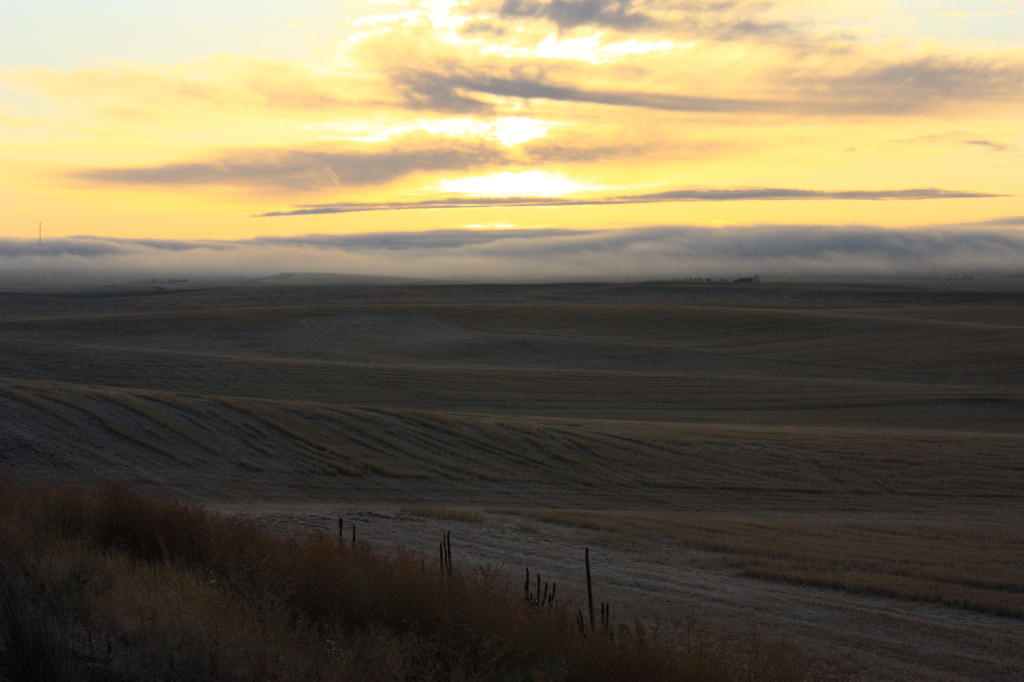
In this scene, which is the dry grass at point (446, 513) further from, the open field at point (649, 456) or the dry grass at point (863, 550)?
the dry grass at point (863, 550)

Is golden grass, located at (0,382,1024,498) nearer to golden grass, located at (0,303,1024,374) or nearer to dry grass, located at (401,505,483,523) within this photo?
dry grass, located at (401,505,483,523)

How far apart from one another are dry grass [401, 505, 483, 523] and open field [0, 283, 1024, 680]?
9 centimetres

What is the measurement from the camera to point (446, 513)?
13.3m

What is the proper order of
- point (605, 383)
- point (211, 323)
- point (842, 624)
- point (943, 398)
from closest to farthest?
point (842, 624) → point (943, 398) → point (605, 383) → point (211, 323)

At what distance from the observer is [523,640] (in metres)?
5.50

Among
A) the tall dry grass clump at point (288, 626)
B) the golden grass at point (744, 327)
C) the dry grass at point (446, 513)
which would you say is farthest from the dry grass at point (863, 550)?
the golden grass at point (744, 327)

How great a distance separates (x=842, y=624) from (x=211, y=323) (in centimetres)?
5666

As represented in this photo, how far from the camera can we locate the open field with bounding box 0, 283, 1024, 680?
9719mm

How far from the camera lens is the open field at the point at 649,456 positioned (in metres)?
9.72

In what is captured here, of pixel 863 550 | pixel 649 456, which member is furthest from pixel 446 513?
pixel 649 456

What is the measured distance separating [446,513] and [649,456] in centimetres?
907

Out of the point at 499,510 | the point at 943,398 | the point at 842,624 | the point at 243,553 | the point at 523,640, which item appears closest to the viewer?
the point at 523,640

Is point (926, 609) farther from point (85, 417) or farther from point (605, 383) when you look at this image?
point (605, 383)

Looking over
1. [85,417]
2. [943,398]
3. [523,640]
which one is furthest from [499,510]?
[943,398]
